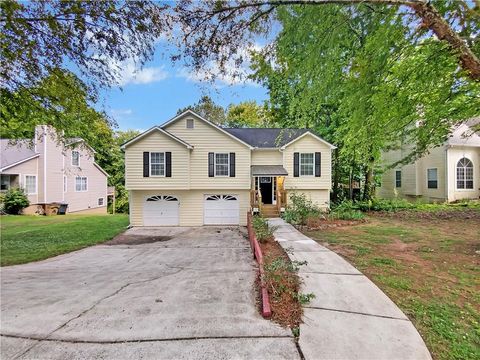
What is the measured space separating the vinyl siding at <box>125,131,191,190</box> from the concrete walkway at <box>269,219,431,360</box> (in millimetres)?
10785

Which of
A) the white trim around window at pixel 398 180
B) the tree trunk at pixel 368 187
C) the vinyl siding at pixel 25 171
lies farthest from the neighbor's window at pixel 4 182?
the white trim around window at pixel 398 180

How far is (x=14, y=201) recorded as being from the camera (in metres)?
19.6

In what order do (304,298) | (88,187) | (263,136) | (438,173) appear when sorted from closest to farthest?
(304,298) → (263,136) → (438,173) → (88,187)

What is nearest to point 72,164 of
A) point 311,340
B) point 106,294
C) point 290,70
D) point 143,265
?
point 143,265

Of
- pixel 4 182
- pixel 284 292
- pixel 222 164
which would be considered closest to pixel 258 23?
pixel 284 292

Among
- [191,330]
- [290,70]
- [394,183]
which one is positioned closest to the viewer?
[191,330]

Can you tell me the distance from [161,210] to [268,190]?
6541mm

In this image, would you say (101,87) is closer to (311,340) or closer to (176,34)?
(176,34)

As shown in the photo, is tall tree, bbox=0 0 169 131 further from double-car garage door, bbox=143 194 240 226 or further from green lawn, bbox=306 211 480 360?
double-car garage door, bbox=143 194 240 226

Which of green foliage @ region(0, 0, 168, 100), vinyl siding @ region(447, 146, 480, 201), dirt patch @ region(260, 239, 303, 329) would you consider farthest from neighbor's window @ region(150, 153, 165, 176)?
vinyl siding @ region(447, 146, 480, 201)

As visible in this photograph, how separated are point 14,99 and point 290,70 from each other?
5671 millimetres

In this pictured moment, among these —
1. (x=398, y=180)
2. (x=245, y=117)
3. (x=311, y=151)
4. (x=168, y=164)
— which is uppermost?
(x=245, y=117)

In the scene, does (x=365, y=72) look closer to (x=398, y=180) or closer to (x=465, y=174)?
(x=465, y=174)

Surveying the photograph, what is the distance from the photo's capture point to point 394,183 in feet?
74.9
